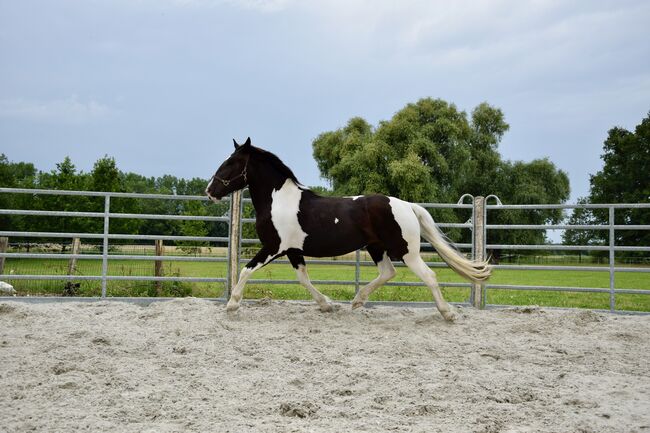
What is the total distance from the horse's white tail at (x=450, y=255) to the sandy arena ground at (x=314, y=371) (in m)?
0.48

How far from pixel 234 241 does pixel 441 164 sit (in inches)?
805

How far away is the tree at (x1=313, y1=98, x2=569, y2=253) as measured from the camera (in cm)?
2509

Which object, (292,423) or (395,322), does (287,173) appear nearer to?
(395,322)

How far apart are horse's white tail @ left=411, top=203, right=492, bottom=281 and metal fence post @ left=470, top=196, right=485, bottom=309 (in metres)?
1.24

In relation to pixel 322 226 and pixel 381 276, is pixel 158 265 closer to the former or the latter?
pixel 322 226

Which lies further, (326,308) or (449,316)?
(326,308)

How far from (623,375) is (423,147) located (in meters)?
22.9

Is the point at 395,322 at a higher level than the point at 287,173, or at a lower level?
lower

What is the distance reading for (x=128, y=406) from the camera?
10.1 ft

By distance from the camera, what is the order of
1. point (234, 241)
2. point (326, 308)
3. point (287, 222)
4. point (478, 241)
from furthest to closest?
point (478, 241) → point (234, 241) → point (326, 308) → point (287, 222)

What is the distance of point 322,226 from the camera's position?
566cm

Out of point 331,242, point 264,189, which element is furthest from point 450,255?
point 264,189

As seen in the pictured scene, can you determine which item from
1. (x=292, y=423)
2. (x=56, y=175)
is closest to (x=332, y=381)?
(x=292, y=423)

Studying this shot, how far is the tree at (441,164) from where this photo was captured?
82.3 ft
